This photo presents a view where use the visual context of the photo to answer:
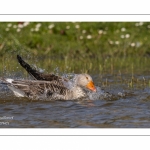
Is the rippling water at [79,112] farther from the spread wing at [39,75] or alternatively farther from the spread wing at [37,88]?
the spread wing at [39,75]

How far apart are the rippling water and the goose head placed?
34 cm

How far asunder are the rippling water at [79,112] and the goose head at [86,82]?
0.34 metres

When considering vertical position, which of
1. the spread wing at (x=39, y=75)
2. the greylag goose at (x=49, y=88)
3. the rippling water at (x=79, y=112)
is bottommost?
the rippling water at (x=79, y=112)

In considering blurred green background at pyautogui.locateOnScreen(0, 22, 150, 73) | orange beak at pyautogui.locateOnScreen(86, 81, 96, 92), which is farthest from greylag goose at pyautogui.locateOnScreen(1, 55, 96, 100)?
blurred green background at pyautogui.locateOnScreen(0, 22, 150, 73)

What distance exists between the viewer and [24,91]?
9500mm

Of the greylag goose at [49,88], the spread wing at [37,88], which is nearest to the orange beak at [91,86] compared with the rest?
the greylag goose at [49,88]

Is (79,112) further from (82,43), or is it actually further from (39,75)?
(82,43)

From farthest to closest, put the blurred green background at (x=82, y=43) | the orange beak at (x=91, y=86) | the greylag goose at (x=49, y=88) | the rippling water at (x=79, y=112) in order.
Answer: the blurred green background at (x=82, y=43) < the orange beak at (x=91, y=86) < the greylag goose at (x=49, y=88) < the rippling water at (x=79, y=112)

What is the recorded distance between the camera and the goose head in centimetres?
982

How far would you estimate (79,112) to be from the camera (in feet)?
28.2

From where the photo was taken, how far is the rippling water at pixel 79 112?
786cm

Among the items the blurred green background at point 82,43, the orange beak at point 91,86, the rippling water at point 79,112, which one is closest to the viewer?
the rippling water at point 79,112

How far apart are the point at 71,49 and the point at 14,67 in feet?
9.60
